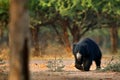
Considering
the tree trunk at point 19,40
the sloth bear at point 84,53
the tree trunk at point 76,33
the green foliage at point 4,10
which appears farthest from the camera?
the tree trunk at point 76,33

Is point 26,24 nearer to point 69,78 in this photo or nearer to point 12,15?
point 12,15

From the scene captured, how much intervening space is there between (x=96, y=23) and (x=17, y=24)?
32.5 metres

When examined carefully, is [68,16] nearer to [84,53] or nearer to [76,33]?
[76,33]

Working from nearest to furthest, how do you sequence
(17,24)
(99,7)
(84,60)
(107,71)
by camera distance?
(17,24) < (107,71) < (84,60) < (99,7)

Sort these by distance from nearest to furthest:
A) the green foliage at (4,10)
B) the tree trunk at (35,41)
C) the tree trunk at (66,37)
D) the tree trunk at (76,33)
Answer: the green foliage at (4,10) → the tree trunk at (35,41) → the tree trunk at (66,37) → the tree trunk at (76,33)

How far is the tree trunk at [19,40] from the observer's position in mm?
8836

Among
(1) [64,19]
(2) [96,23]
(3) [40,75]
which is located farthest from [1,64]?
(2) [96,23]

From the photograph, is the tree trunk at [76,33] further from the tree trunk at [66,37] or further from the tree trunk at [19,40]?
the tree trunk at [19,40]

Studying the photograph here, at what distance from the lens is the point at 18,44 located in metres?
8.89

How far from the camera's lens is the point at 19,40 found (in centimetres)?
886

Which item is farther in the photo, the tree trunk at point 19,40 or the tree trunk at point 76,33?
the tree trunk at point 76,33

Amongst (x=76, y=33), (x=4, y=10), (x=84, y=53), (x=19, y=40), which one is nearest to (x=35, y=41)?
(x=76, y=33)

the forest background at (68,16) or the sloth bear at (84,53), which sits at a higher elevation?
the forest background at (68,16)

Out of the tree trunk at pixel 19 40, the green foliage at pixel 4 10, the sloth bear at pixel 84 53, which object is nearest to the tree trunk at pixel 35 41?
the sloth bear at pixel 84 53
